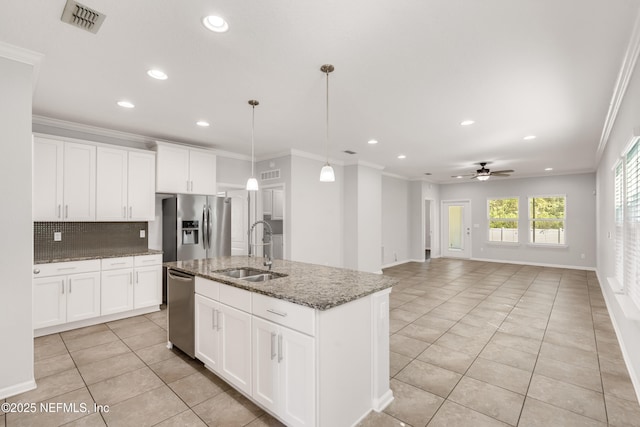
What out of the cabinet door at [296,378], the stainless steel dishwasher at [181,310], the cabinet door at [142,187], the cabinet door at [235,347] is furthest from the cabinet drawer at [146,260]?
the cabinet door at [296,378]

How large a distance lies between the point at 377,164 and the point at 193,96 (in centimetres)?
476

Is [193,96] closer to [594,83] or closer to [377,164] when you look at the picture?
[594,83]

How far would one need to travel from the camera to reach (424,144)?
5.11m

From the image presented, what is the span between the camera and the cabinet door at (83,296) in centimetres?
365

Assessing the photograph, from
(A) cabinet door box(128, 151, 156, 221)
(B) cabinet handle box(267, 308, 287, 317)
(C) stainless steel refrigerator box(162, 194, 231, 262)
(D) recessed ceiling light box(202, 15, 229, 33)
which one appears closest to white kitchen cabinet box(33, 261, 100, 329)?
(A) cabinet door box(128, 151, 156, 221)

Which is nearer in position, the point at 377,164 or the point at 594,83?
the point at 594,83

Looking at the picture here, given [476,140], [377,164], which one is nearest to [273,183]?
[377,164]

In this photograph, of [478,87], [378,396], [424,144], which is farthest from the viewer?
[424,144]

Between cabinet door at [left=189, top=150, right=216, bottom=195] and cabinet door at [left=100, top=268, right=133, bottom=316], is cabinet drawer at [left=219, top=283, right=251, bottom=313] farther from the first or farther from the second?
cabinet door at [left=189, top=150, right=216, bottom=195]

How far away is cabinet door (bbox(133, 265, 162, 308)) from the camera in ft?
13.7

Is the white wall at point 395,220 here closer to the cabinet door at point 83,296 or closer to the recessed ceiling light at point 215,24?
the cabinet door at point 83,296

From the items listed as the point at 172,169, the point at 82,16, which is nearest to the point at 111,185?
the point at 172,169

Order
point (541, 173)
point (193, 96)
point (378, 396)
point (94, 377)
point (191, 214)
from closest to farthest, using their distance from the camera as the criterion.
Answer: point (378, 396) < point (94, 377) < point (193, 96) < point (191, 214) < point (541, 173)

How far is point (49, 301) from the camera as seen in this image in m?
3.50
